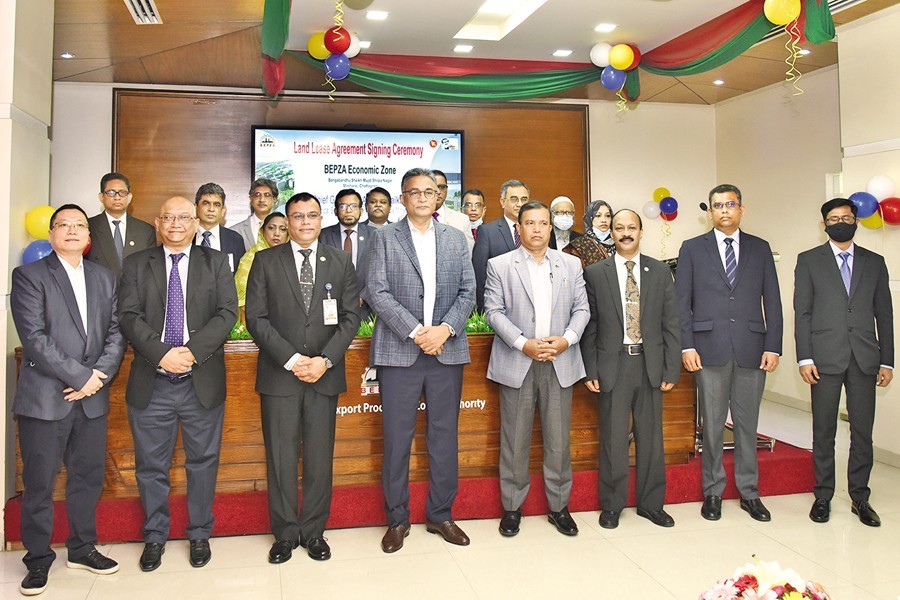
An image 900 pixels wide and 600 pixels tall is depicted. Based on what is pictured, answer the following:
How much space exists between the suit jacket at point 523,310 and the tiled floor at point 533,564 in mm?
908

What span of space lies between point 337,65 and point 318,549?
4023mm

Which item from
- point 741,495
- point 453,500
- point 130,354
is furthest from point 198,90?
point 741,495

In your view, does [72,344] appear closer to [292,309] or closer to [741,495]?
[292,309]

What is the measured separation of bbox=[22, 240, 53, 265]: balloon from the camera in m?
4.18

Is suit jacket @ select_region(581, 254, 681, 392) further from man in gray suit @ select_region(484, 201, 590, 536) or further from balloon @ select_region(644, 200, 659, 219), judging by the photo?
balloon @ select_region(644, 200, 659, 219)

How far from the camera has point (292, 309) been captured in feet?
12.4

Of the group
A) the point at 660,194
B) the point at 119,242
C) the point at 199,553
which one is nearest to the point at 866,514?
the point at 199,553

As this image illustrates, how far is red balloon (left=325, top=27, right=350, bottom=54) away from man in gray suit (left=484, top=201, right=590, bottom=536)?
2778 millimetres

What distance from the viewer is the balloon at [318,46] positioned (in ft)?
20.8

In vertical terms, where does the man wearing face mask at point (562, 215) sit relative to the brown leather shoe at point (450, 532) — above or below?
above

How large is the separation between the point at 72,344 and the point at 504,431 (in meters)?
2.29

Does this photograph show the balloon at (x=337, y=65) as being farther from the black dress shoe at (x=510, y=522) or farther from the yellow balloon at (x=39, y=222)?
the black dress shoe at (x=510, y=522)

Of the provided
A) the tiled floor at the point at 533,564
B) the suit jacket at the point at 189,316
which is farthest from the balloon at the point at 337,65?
the tiled floor at the point at 533,564

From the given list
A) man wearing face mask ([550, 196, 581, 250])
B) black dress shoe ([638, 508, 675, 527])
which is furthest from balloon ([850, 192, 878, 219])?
black dress shoe ([638, 508, 675, 527])
